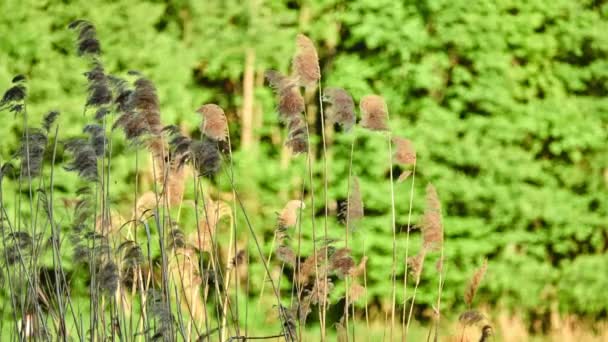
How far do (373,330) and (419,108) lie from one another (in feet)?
4.17

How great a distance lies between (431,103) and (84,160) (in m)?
3.72

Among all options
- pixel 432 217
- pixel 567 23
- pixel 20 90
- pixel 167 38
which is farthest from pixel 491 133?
pixel 20 90

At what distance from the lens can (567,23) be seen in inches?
270

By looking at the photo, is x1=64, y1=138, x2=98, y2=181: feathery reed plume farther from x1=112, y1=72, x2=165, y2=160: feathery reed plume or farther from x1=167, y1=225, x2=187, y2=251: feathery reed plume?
x1=167, y1=225, x2=187, y2=251: feathery reed plume

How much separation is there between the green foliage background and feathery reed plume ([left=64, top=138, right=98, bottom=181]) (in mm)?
3395

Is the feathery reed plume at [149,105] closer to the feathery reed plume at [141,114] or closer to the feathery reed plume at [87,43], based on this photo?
the feathery reed plume at [141,114]

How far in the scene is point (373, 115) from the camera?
3352 millimetres

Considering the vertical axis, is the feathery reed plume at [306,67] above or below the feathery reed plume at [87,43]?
below

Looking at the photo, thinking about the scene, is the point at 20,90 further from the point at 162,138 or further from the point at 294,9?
the point at 294,9

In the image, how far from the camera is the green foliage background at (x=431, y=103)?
6.70 meters

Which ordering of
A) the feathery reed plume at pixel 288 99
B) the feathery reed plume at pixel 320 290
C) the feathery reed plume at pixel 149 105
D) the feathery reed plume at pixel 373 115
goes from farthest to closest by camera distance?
1. the feathery reed plume at pixel 320 290
2. the feathery reed plume at pixel 373 115
3. the feathery reed plume at pixel 288 99
4. the feathery reed plume at pixel 149 105

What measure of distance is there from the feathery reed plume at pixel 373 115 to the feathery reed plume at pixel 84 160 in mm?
740

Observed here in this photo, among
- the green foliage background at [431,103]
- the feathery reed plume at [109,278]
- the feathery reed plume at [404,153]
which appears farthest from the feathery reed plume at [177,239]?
the green foliage background at [431,103]

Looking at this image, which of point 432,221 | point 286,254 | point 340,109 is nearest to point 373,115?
point 340,109
